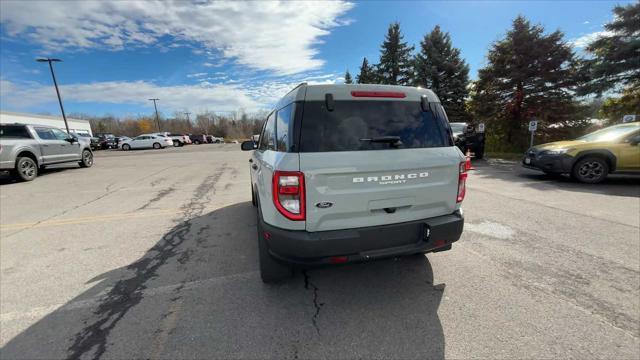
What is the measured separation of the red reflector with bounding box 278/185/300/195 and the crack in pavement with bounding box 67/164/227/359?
5.98 ft

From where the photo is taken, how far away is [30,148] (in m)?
9.72

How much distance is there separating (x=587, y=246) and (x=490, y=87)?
1681 centimetres

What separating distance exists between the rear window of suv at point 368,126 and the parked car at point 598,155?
7.16 m

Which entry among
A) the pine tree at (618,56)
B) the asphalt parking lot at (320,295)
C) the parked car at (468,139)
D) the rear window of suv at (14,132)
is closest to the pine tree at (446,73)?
the pine tree at (618,56)

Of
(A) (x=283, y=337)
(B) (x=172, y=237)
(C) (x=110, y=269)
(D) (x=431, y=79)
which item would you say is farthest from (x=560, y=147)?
(D) (x=431, y=79)

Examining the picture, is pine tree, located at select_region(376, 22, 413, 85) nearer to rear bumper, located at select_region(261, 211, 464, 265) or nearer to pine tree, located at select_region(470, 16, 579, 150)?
pine tree, located at select_region(470, 16, 579, 150)

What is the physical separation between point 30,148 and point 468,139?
59.0ft

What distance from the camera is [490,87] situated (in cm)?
1725

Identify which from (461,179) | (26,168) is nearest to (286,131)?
(461,179)

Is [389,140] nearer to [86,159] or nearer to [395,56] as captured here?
[86,159]

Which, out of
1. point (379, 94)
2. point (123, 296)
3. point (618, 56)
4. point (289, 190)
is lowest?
point (123, 296)

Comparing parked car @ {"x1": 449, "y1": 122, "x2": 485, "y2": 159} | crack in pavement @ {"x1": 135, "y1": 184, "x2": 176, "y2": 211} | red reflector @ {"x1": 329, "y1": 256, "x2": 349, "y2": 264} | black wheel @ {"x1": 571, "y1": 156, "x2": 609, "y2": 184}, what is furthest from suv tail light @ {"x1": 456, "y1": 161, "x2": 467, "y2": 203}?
parked car @ {"x1": 449, "y1": 122, "x2": 485, "y2": 159}

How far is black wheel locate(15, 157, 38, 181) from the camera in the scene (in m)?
9.32

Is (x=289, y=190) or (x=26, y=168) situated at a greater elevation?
(x=289, y=190)
